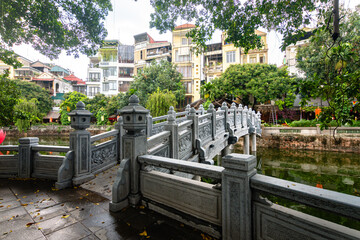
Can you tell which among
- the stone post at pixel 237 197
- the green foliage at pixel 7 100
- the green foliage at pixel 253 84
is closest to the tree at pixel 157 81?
the green foliage at pixel 253 84

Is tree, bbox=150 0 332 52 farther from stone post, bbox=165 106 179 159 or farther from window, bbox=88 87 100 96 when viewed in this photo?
window, bbox=88 87 100 96

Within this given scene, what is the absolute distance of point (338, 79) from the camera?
212 centimetres

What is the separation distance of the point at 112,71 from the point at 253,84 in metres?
25.2

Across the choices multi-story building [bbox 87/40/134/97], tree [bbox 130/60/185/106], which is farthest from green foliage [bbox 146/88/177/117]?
multi-story building [bbox 87/40/134/97]

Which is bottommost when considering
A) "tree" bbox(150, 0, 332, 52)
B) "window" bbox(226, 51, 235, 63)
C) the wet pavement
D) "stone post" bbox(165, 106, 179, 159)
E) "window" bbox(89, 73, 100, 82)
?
the wet pavement

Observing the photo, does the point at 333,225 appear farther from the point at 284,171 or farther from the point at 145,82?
the point at 145,82

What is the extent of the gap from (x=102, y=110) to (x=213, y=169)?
89.9 ft

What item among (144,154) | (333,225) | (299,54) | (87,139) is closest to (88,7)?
(87,139)

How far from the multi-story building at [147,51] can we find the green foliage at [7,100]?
26409 mm

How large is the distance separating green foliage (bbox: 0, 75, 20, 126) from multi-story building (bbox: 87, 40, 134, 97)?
2825 centimetres

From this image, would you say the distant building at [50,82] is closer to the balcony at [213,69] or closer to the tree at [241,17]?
the balcony at [213,69]

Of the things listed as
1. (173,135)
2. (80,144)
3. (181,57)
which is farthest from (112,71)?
(173,135)

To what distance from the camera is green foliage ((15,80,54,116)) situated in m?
27.2

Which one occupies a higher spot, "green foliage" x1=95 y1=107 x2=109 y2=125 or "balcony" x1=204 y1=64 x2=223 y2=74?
"balcony" x1=204 y1=64 x2=223 y2=74
